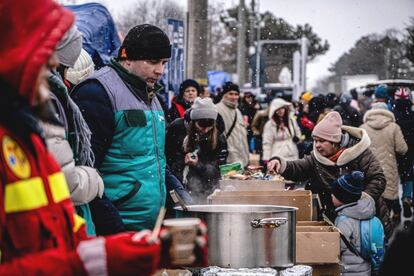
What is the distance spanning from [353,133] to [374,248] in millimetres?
1271

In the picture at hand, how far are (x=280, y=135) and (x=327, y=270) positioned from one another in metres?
6.72

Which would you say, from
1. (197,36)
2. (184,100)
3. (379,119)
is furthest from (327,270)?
(197,36)

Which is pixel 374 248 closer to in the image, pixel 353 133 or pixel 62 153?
pixel 353 133

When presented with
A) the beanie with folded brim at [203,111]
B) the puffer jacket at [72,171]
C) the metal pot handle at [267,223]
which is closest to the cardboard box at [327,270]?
the metal pot handle at [267,223]

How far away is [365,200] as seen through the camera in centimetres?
610

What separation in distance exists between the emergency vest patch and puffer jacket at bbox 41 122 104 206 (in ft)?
2.26

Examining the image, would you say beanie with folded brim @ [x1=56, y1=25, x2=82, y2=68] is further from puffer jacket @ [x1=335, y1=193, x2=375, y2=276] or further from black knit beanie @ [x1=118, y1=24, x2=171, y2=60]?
puffer jacket @ [x1=335, y1=193, x2=375, y2=276]

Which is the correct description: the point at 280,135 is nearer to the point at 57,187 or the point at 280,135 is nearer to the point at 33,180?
the point at 57,187

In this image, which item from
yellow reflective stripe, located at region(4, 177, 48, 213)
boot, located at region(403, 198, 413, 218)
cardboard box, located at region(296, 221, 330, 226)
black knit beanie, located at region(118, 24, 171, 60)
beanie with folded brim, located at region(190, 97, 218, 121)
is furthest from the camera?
boot, located at region(403, 198, 413, 218)

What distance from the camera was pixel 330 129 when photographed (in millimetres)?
6637

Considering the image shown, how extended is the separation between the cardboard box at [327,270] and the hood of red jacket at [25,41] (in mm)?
3175

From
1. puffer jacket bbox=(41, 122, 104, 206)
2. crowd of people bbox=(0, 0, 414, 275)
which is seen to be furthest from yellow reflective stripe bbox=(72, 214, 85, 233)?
puffer jacket bbox=(41, 122, 104, 206)

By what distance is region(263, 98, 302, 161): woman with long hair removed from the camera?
11.6 m

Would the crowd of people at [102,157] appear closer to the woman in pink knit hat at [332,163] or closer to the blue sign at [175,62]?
the woman in pink knit hat at [332,163]
